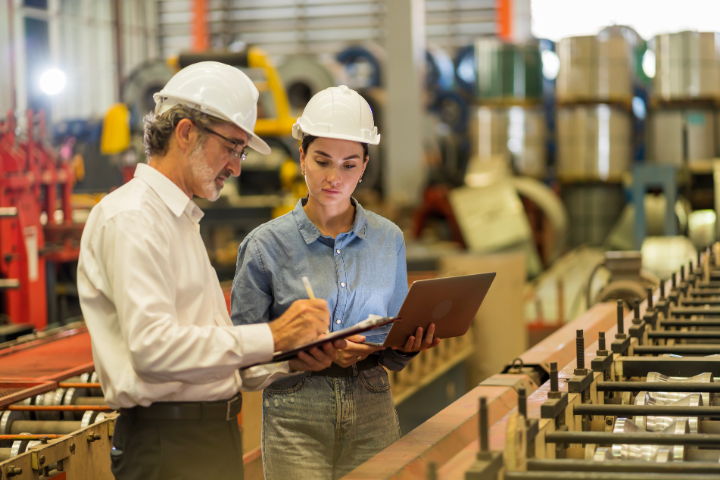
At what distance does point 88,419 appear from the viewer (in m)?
2.27

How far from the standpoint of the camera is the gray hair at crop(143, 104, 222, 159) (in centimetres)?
152

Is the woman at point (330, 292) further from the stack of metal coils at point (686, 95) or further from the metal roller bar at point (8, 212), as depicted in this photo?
the stack of metal coils at point (686, 95)

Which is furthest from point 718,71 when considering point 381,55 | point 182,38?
point 182,38

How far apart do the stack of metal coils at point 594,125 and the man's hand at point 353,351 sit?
310 inches

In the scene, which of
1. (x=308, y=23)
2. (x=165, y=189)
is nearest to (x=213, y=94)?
(x=165, y=189)

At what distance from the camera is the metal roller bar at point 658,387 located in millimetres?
1774

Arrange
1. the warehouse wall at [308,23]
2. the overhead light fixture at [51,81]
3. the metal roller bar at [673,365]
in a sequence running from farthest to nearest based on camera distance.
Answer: the warehouse wall at [308,23]
the overhead light fixture at [51,81]
the metal roller bar at [673,365]

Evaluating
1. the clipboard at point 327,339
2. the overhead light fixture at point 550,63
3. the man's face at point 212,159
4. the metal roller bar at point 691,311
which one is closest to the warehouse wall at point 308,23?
the overhead light fixture at point 550,63

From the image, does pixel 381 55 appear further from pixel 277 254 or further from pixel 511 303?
pixel 277 254

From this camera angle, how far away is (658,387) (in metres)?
1.83

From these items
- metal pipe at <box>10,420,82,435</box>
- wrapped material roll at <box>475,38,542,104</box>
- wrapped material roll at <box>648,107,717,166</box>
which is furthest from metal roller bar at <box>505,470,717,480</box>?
wrapped material roll at <box>475,38,542,104</box>

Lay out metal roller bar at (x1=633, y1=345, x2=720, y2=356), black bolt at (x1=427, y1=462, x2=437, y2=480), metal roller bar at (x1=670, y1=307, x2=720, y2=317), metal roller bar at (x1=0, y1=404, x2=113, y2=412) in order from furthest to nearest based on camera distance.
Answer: metal roller bar at (x1=670, y1=307, x2=720, y2=317), metal roller bar at (x1=0, y1=404, x2=113, y2=412), metal roller bar at (x1=633, y1=345, x2=720, y2=356), black bolt at (x1=427, y1=462, x2=437, y2=480)

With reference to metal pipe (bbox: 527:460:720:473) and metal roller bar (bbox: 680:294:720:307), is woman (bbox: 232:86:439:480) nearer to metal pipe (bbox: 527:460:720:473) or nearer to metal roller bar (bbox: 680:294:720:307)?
metal pipe (bbox: 527:460:720:473)

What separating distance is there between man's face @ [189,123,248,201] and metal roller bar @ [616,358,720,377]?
1.19m
